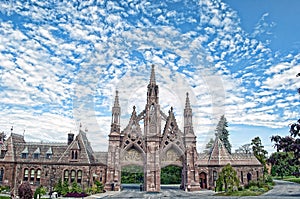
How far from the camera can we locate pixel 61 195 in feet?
112

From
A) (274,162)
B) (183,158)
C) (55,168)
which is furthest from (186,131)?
(55,168)

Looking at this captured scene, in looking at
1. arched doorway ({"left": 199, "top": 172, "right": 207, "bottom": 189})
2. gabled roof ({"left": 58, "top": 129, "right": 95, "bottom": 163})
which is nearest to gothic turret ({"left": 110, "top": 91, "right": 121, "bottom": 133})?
gabled roof ({"left": 58, "top": 129, "right": 95, "bottom": 163})

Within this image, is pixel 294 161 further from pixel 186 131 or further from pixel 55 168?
pixel 55 168

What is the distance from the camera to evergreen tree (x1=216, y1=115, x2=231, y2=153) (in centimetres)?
7406

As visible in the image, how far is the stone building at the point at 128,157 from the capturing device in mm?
43719

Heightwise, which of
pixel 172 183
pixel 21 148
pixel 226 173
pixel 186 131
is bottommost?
pixel 172 183

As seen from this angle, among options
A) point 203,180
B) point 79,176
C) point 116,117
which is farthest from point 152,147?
point 79,176

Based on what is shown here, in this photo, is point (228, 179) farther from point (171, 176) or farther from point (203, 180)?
point (171, 176)

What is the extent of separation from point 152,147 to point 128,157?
4634 millimetres

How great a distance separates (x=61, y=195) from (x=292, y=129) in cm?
2709

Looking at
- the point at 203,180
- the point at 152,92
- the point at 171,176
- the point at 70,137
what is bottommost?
the point at 171,176

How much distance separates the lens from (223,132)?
248ft

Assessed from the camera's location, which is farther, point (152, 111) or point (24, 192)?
point (152, 111)

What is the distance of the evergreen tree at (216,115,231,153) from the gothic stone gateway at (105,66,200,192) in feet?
86.1
